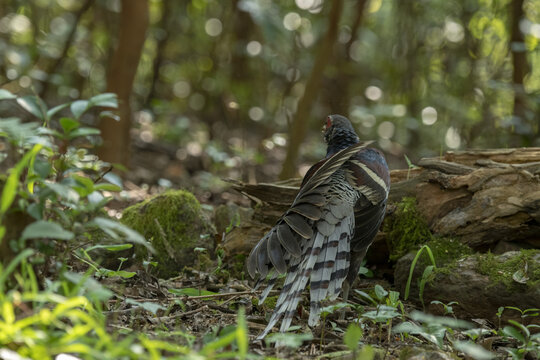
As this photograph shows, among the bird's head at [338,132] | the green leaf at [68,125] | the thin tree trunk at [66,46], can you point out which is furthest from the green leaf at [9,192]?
the thin tree trunk at [66,46]

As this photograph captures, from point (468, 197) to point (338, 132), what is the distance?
4.08 feet

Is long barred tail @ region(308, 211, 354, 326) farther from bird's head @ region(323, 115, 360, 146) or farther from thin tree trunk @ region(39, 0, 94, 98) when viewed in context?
thin tree trunk @ region(39, 0, 94, 98)

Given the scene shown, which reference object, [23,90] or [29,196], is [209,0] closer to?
[23,90]

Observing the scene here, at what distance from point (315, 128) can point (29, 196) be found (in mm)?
10743

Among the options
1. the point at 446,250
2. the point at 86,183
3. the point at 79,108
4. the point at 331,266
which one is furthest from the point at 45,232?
the point at 446,250

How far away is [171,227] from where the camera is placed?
5031 mm

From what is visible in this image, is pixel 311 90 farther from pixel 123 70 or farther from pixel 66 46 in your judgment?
pixel 66 46

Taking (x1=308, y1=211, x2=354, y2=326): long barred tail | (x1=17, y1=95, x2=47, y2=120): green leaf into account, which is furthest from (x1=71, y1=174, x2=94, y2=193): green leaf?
(x1=308, y1=211, x2=354, y2=326): long barred tail

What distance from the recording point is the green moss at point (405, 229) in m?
4.75

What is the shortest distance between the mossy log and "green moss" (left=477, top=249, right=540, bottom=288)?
1.37 feet

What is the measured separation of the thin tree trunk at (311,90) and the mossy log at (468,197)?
6.95 ft

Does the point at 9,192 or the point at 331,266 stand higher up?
the point at 9,192

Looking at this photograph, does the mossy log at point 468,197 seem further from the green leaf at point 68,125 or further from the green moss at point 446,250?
the green leaf at point 68,125

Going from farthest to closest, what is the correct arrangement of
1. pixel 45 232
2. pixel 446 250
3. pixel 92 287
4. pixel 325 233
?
pixel 446 250 → pixel 325 233 → pixel 92 287 → pixel 45 232
